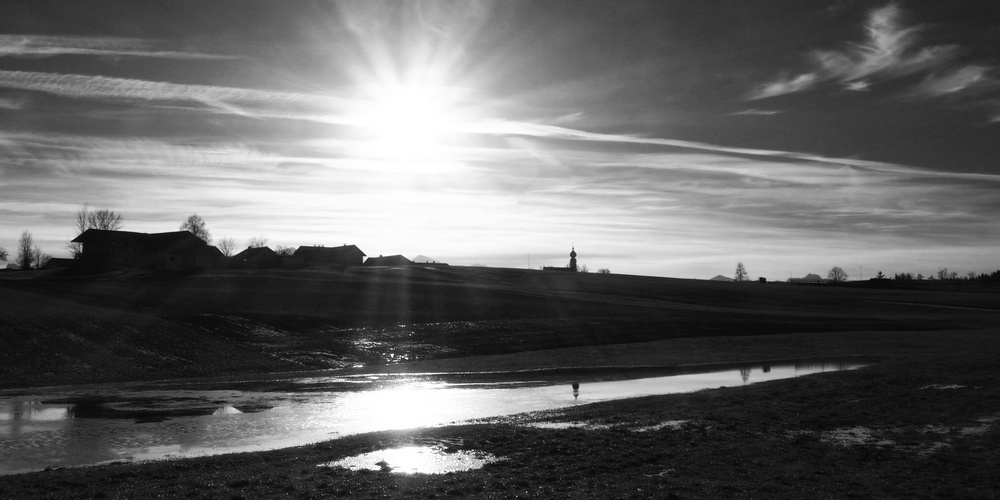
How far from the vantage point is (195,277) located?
86.3m

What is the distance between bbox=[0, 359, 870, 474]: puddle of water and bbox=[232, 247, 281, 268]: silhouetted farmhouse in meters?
112

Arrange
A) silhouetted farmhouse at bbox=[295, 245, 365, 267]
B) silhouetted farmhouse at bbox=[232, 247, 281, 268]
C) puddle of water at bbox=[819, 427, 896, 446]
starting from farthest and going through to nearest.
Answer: silhouetted farmhouse at bbox=[295, 245, 365, 267]
silhouetted farmhouse at bbox=[232, 247, 281, 268]
puddle of water at bbox=[819, 427, 896, 446]

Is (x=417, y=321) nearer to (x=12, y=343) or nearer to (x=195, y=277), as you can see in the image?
(x=12, y=343)

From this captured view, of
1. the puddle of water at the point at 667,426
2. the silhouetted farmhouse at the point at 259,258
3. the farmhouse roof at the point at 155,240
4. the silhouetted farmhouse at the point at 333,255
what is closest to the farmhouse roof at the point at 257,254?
the silhouetted farmhouse at the point at 259,258

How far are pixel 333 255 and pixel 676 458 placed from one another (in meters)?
164

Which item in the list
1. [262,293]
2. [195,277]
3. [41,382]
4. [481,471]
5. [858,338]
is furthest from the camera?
[195,277]

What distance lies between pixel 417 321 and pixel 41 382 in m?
29.9

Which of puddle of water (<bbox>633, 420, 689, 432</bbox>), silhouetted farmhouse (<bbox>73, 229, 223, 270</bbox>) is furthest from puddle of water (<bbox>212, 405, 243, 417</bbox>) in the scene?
silhouetted farmhouse (<bbox>73, 229, 223, 270</bbox>)

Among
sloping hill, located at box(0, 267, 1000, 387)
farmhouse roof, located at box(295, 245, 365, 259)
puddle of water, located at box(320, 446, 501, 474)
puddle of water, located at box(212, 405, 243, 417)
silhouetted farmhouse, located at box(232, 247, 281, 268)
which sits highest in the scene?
farmhouse roof, located at box(295, 245, 365, 259)

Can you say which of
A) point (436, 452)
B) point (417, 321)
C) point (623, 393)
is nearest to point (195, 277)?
point (417, 321)

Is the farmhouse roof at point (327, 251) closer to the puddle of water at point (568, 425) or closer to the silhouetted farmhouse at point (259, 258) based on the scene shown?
the silhouetted farmhouse at point (259, 258)

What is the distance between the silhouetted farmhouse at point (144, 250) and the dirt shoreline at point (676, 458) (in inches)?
4367

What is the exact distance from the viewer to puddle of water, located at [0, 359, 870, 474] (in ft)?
63.8

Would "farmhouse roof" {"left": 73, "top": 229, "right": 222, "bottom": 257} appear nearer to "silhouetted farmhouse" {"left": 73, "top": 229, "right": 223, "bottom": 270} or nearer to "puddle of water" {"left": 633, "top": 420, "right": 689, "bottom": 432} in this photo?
"silhouetted farmhouse" {"left": 73, "top": 229, "right": 223, "bottom": 270}
